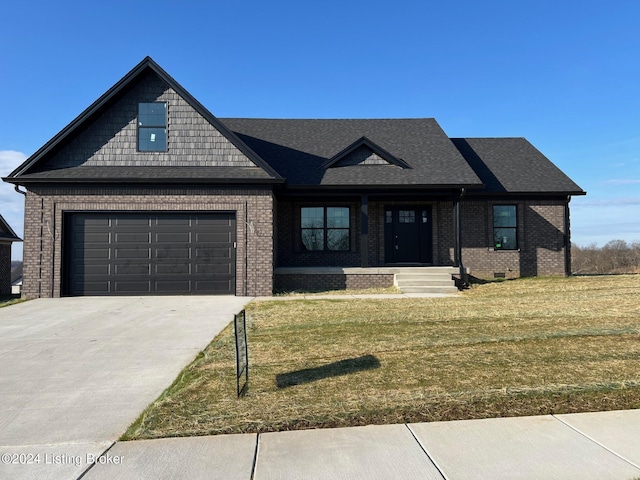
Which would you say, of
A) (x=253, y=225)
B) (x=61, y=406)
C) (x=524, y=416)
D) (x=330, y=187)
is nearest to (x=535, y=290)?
(x=330, y=187)

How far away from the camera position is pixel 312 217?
644 inches

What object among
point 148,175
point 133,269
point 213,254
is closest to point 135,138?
point 148,175

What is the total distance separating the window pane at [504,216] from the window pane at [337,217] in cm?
643

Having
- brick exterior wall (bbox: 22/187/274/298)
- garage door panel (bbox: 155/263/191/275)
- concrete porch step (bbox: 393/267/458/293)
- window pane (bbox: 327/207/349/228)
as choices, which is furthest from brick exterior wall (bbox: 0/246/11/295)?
concrete porch step (bbox: 393/267/458/293)

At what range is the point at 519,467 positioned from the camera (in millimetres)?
2816

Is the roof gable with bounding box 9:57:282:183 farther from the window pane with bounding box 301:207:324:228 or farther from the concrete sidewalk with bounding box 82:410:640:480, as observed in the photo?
the concrete sidewalk with bounding box 82:410:640:480

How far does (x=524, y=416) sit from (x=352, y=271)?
34.7 feet

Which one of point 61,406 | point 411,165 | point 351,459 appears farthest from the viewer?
point 411,165

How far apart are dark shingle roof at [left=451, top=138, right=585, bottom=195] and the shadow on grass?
13.3 meters

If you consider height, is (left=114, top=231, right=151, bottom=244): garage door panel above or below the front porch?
above

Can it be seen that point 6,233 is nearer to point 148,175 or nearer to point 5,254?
point 5,254

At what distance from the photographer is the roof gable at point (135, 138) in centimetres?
1280

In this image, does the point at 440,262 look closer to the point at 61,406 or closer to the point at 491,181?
the point at 491,181

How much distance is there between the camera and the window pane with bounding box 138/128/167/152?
1311 centimetres
